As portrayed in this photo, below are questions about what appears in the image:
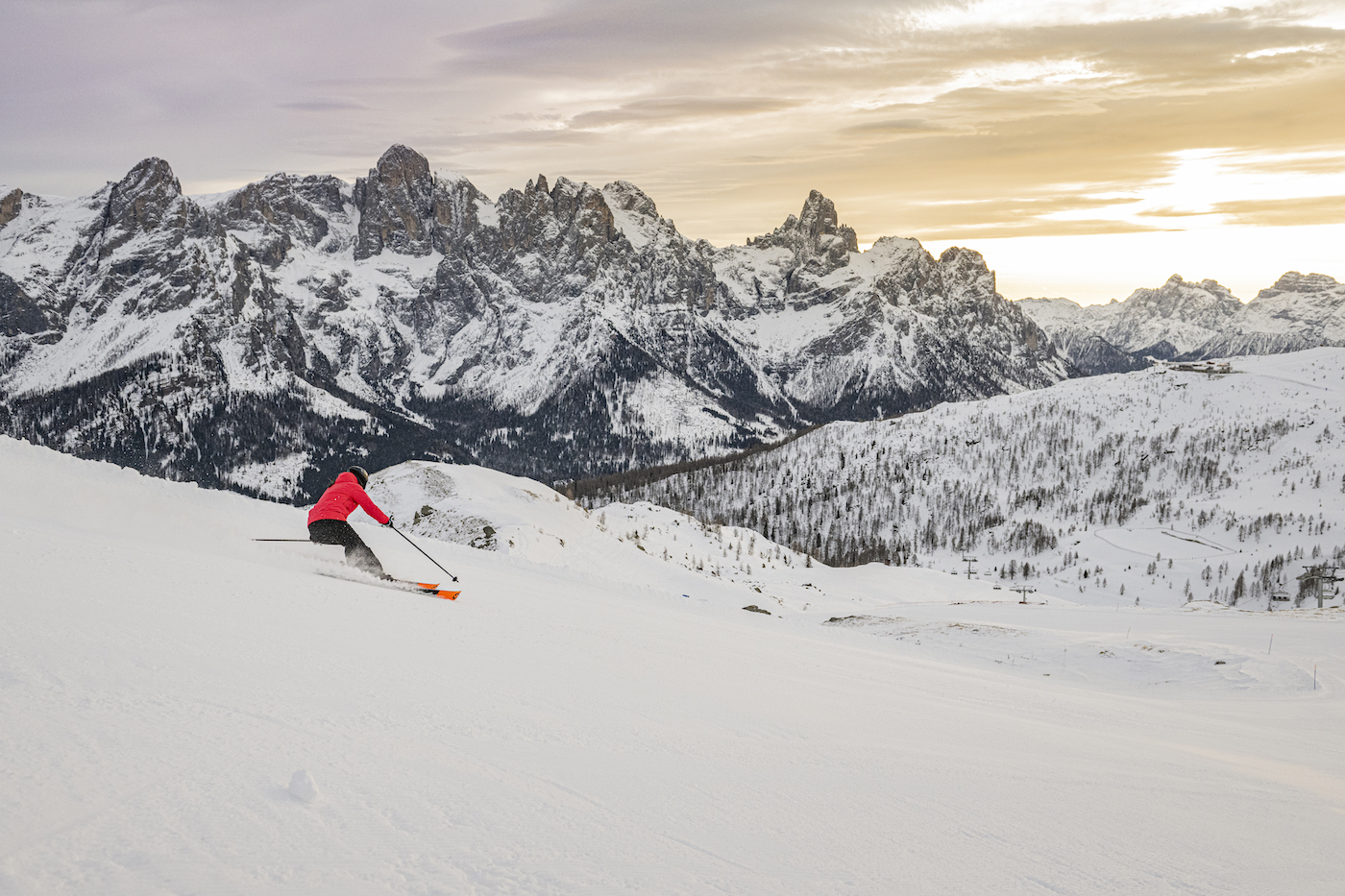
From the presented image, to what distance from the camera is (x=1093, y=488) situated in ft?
488

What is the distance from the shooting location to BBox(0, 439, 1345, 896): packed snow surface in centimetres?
356

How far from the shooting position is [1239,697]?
50.8 ft

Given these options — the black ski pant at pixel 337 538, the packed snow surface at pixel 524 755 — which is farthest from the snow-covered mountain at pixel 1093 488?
the black ski pant at pixel 337 538

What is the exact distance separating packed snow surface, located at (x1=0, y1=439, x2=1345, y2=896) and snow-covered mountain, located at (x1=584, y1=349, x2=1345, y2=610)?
95.5 m

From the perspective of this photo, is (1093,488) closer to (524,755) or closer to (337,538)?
(337,538)

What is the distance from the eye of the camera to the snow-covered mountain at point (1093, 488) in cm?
10706

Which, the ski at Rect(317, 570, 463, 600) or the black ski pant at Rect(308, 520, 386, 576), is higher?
the black ski pant at Rect(308, 520, 386, 576)

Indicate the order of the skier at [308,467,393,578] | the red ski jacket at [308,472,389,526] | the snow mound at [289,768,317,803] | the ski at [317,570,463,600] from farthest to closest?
the red ski jacket at [308,472,389,526] → the skier at [308,467,393,578] → the ski at [317,570,463,600] → the snow mound at [289,768,317,803]

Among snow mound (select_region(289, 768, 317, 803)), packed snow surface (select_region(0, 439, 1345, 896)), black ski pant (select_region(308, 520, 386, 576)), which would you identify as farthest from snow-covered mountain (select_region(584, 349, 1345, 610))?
snow mound (select_region(289, 768, 317, 803))

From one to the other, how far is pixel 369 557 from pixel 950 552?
13079 cm

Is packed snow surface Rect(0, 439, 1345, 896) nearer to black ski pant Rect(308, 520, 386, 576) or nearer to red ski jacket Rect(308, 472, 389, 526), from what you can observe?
black ski pant Rect(308, 520, 386, 576)

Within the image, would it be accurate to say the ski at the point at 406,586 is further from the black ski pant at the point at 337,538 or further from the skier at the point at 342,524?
the black ski pant at the point at 337,538

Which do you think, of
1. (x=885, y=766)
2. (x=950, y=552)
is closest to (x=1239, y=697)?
(x=885, y=766)

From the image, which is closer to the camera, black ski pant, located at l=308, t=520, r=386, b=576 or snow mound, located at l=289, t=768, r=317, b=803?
snow mound, located at l=289, t=768, r=317, b=803
